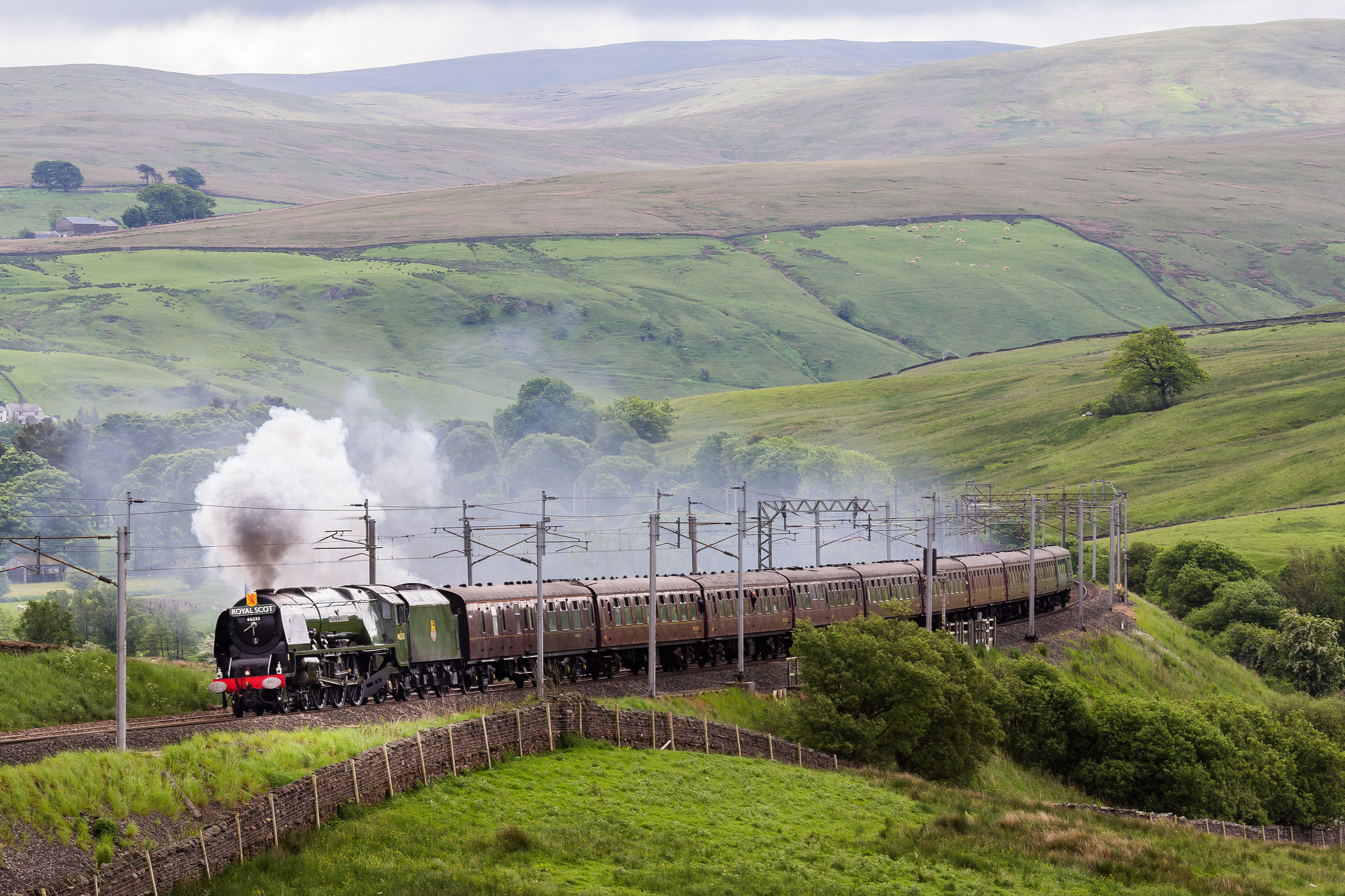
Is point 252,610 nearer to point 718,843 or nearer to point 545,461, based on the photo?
point 718,843

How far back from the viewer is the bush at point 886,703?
5122 centimetres

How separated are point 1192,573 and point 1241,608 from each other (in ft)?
26.3

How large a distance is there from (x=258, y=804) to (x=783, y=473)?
15428 centimetres

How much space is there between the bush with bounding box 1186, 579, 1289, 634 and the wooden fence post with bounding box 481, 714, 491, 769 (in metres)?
96.0

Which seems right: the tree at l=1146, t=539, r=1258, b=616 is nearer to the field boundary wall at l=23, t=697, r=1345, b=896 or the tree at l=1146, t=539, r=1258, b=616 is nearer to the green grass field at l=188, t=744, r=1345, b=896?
the field boundary wall at l=23, t=697, r=1345, b=896

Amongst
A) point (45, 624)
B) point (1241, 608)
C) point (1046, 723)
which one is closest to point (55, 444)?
point (45, 624)

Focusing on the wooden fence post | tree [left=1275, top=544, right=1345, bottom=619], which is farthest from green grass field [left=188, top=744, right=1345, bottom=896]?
tree [left=1275, top=544, right=1345, bottom=619]

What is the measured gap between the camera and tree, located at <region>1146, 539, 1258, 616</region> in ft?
409

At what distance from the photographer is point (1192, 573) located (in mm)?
125500

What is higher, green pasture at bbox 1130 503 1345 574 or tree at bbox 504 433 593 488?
tree at bbox 504 433 593 488

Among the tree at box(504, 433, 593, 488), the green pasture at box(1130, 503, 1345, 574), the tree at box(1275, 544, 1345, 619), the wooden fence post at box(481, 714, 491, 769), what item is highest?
the tree at box(504, 433, 593, 488)

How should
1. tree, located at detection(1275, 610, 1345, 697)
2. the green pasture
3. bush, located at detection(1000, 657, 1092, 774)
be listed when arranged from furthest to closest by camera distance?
the green pasture
tree, located at detection(1275, 610, 1345, 697)
bush, located at detection(1000, 657, 1092, 774)

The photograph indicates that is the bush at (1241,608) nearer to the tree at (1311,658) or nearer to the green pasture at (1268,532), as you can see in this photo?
the tree at (1311,658)

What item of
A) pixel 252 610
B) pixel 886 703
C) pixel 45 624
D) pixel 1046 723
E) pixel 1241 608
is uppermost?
pixel 252 610
